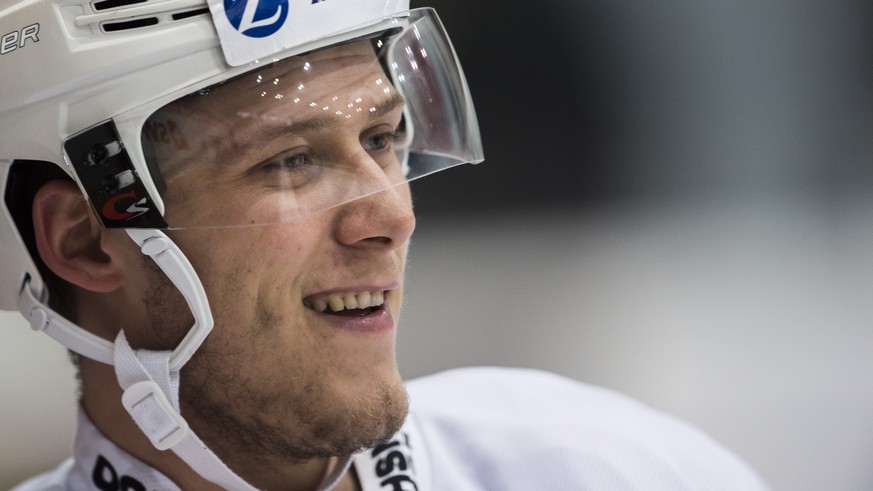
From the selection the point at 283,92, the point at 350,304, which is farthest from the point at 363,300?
the point at 283,92

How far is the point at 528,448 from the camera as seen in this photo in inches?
56.6

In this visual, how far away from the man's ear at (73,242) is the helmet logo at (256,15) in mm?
271

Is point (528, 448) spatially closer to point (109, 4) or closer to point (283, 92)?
point (283, 92)

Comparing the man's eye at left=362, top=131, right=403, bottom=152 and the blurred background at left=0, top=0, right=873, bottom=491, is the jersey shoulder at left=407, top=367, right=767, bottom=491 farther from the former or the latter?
the man's eye at left=362, top=131, right=403, bottom=152

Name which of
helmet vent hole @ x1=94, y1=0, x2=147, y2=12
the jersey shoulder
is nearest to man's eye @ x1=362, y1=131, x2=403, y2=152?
helmet vent hole @ x1=94, y1=0, x2=147, y2=12

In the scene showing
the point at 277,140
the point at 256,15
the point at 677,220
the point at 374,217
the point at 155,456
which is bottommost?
the point at 677,220

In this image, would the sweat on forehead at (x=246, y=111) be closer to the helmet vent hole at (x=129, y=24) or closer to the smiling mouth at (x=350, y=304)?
the helmet vent hole at (x=129, y=24)

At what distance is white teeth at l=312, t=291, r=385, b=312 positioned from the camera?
113cm

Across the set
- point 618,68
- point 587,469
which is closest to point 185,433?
point 587,469

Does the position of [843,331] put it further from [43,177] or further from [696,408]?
[43,177]

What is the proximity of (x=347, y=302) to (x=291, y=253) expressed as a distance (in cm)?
9

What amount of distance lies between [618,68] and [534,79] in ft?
0.80

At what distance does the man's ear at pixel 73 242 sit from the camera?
1.13 metres

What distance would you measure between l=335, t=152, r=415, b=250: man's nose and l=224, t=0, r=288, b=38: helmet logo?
16cm
